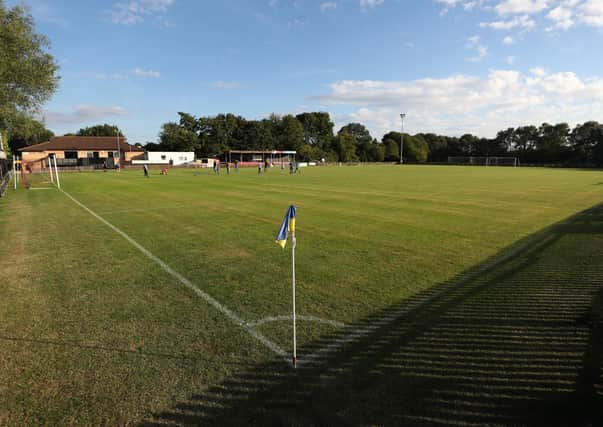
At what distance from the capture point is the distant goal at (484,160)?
105500 mm

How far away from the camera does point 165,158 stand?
73.2 m

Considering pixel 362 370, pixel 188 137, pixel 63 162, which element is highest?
pixel 188 137

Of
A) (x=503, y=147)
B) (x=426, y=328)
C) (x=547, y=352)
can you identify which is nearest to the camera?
(x=547, y=352)

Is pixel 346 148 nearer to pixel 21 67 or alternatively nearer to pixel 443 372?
pixel 21 67

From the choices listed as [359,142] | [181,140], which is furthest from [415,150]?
[181,140]

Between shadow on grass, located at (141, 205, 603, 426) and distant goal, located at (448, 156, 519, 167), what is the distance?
11214 centimetres

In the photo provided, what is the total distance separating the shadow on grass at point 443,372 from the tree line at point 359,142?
3536 inches

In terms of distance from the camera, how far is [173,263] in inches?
296

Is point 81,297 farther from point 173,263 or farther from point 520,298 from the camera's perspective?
point 520,298

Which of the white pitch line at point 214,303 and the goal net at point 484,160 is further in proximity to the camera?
the goal net at point 484,160

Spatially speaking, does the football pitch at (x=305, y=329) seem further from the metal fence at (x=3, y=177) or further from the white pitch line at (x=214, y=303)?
the metal fence at (x=3, y=177)

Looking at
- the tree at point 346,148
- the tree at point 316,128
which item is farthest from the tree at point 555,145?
the tree at point 316,128

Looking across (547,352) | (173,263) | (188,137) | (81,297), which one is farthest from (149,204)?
(188,137)

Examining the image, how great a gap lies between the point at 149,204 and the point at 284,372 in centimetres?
1518
